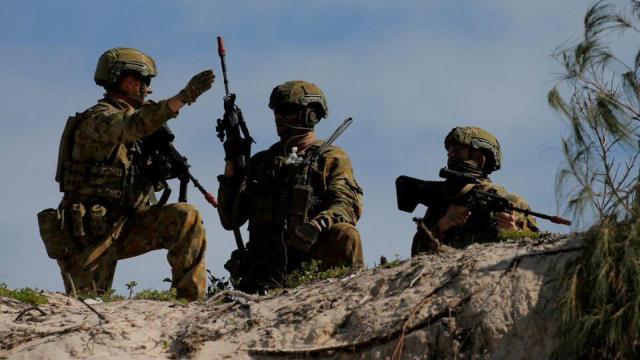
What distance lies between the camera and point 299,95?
57.8 feet

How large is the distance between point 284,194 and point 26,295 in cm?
340

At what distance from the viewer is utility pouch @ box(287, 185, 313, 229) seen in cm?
1683

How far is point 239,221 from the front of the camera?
17359 mm

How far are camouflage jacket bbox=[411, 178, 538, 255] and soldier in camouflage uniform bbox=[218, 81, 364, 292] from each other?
660 millimetres

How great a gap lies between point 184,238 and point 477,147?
3123 mm

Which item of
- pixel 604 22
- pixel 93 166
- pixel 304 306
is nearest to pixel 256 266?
pixel 93 166

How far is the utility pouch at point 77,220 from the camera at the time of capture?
642 inches

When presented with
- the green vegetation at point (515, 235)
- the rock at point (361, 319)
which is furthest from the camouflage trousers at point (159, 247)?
the green vegetation at point (515, 235)

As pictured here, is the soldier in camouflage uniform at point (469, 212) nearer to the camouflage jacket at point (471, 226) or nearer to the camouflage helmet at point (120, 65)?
the camouflage jacket at point (471, 226)

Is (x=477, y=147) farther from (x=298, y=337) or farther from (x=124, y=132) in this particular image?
(x=298, y=337)

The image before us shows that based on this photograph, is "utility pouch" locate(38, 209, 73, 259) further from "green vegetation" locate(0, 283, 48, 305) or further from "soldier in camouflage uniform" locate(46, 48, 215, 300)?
"green vegetation" locate(0, 283, 48, 305)

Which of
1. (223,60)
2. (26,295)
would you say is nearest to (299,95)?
(223,60)

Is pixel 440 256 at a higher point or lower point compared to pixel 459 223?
lower

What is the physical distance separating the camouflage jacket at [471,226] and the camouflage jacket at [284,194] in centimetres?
67
